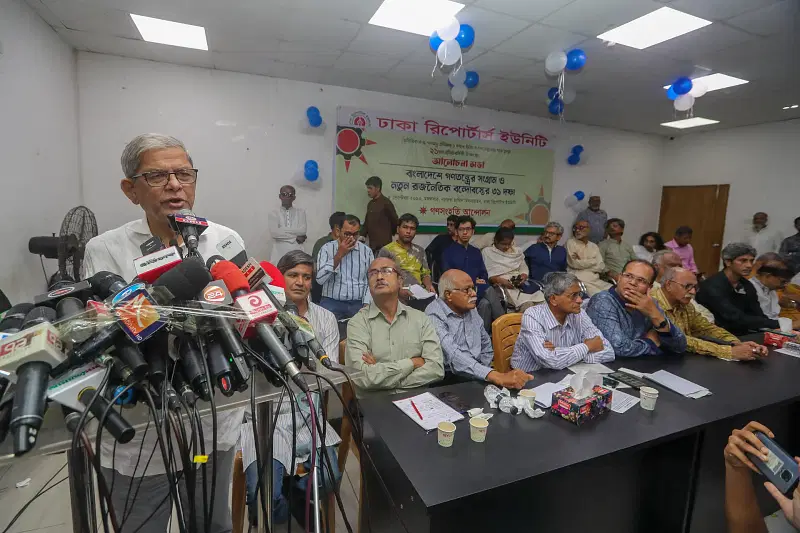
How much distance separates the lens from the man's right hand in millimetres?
2021

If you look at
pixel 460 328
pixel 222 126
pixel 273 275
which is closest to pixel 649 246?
pixel 460 328

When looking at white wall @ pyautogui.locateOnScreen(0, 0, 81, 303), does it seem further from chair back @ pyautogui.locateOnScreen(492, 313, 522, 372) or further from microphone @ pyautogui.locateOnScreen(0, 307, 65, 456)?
chair back @ pyautogui.locateOnScreen(492, 313, 522, 372)

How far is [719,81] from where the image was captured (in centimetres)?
385

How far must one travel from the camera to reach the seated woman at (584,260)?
15.8ft

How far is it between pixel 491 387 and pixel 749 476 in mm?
804

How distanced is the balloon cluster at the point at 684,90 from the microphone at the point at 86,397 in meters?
4.80

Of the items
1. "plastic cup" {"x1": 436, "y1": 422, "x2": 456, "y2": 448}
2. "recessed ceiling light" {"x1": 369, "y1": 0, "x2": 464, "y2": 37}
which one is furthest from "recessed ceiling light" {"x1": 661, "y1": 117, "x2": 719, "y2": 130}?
"plastic cup" {"x1": 436, "y1": 422, "x2": 456, "y2": 448}

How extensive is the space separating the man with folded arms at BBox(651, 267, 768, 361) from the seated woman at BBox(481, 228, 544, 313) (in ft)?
5.01

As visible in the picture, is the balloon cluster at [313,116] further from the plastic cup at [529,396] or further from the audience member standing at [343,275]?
the plastic cup at [529,396]

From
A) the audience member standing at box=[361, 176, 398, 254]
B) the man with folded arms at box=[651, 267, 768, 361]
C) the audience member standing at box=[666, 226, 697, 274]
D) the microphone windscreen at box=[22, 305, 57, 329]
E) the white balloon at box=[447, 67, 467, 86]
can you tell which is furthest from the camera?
the audience member standing at box=[666, 226, 697, 274]

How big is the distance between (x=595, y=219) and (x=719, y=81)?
2.26 metres

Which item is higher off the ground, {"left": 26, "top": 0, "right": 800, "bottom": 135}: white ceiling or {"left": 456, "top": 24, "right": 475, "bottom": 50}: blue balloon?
{"left": 26, "top": 0, "right": 800, "bottom": 135}: white ceiling

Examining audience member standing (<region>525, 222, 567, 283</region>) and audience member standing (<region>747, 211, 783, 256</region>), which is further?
audience member standing (<region>747, 211, 783, 256</region>)

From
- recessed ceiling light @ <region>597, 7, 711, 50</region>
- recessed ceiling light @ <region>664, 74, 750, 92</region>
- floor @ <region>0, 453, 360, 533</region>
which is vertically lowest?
floor @ <region>0, 453, 360, 533</region>
